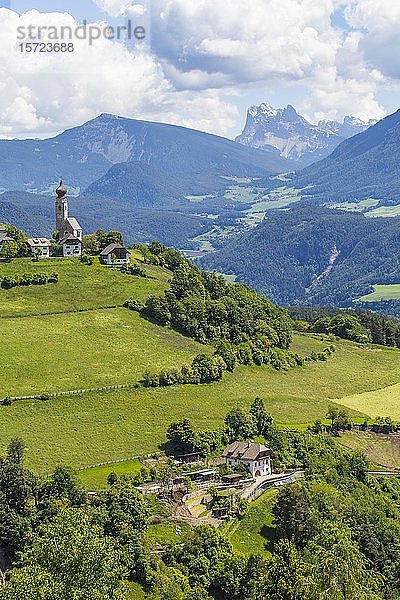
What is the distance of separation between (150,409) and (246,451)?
15.1m

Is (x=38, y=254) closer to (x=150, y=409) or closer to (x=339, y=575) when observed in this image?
(x=150, y=409)

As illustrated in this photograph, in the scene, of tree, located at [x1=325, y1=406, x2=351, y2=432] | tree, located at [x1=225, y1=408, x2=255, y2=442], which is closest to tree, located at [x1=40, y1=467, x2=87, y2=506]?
tree, located at [x1=225, y1=408, x2=255, y2=442]

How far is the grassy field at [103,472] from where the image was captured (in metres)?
68.0

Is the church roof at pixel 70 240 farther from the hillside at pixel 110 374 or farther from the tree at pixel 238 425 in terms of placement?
the tree at pixel 238 425

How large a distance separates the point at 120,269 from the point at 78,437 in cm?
5737

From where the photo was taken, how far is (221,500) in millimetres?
68312

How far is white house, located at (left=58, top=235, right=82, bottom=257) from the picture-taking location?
136125 mm

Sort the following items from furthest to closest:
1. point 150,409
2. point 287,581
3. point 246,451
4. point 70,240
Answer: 1. point 70,240
2. point 150,409
3. point 246,451
4. point 287,581

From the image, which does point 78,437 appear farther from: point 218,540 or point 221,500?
point 218,540

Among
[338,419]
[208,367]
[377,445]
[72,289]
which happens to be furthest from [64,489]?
[72,289]

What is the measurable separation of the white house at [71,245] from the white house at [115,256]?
16.3 ft

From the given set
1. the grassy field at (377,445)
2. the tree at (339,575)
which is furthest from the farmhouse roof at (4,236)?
the tree at (339,575)

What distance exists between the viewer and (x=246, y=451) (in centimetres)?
7631

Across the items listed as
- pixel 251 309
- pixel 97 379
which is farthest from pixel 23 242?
pixel 97 379
